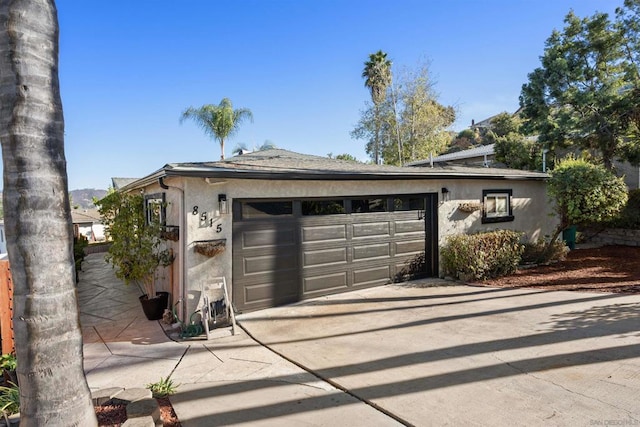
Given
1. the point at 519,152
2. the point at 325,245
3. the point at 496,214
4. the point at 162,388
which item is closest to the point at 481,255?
the point at 496,214

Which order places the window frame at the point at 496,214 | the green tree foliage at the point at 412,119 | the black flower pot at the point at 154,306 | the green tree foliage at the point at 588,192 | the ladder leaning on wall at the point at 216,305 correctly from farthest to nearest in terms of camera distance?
the green tree foliage at the point at 412,119, the window frame at the point at 496,214, the green tree foliage at the point at 588,192, the black flower pot at the point at 154,306, the ladder leaning on wall at the point at 216,305

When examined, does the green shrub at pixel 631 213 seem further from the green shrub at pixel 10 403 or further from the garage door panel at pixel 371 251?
the green shrub at pixel 10 403

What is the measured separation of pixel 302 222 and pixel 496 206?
6.47 m

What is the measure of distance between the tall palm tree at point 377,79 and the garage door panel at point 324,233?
20.8m

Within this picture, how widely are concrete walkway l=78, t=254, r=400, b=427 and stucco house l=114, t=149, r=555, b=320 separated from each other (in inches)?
39.2

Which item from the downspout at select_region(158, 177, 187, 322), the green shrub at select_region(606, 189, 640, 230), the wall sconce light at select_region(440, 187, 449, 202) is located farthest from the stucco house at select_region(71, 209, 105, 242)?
the green shrub at select_region(606, 189, 640, 230)

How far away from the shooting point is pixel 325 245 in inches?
293

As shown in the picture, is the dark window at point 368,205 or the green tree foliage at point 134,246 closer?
the green tree foliage at point 134,246

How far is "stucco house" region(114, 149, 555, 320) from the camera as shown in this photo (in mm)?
6008

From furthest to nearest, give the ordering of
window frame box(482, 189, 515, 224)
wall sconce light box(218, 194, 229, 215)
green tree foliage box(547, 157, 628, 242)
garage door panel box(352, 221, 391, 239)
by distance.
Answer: window frame box(482, 189, 515, 224), green tree foliage box(547, 157, 628, 242), garage door panel box(352, 221, 391, 239), wall sconce light box(218, 194, 229, 215)

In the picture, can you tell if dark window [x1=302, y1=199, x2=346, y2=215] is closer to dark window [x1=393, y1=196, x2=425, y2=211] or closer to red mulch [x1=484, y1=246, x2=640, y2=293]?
dark window [x1=393, y1=196, x2=425, y2=211]

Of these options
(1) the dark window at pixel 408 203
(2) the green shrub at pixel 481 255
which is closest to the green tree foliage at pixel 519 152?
(2) the green shrub at pixel 481 255

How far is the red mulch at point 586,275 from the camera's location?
7.76 metres

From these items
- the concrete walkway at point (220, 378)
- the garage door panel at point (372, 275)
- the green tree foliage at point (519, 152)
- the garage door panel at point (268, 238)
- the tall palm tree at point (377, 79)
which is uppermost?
the tall palm tree at point (377, 79)
